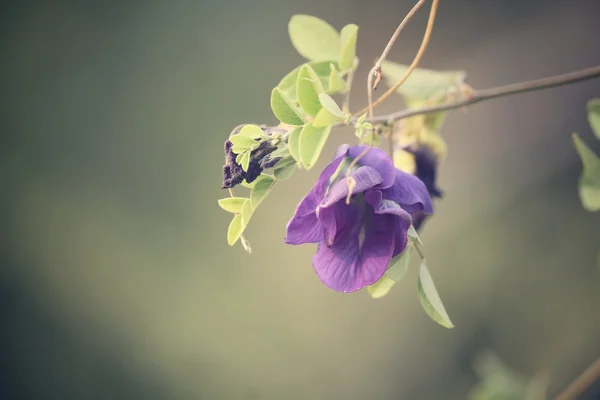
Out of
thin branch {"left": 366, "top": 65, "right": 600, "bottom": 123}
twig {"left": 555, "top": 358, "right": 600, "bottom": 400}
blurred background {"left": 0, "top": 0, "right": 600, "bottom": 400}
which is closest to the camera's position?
thin branch {"left": 366, "top": 65, "right": 600, "bottom": 123}

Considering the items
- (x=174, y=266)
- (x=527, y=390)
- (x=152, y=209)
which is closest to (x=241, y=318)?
(x=174, y=266)

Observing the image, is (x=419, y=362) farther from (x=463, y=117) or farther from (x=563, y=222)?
(x=463, y=117)

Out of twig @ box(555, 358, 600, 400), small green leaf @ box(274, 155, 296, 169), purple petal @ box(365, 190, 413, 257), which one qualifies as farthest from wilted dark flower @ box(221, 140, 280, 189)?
twig @ box(555, 358, 600, 400)

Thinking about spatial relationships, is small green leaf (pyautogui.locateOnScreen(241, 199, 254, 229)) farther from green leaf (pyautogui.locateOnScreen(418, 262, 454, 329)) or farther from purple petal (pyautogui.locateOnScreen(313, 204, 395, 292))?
green leaf (pyautogui.locateOnScreen(418, 262, 454, 329))

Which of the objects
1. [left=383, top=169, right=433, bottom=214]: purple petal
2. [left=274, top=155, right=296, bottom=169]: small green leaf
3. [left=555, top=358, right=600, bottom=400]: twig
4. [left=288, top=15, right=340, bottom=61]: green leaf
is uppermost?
[left=288, top=15, right=340, bottom=61]: green leaf

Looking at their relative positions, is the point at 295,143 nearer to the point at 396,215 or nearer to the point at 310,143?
the point at 310,143

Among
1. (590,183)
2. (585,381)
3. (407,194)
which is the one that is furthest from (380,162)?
(585,381)
